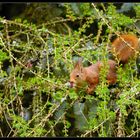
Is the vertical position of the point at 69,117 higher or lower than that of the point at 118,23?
lower

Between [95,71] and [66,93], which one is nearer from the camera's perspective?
[66,93]

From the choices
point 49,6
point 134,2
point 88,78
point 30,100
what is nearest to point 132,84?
point 88,78

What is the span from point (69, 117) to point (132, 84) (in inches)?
21.7

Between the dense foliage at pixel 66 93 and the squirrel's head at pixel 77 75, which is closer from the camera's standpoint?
the dense foliage at pixel 66 93

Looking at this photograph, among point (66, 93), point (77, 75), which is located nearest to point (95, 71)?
point (77, 75)

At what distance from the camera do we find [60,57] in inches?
117

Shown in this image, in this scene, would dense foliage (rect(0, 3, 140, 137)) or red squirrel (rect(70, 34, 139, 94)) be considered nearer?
dense foliage (rect(0, 3, 140, 137))

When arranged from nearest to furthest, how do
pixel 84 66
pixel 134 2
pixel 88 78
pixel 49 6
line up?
1. pixel 88 78
2. pixel 84 66
3. pixel 134 2
4. pixel 49 6

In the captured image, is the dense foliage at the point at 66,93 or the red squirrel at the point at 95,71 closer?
the dense foliage at the point at 66,93

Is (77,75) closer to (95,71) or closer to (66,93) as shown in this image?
(95,71)

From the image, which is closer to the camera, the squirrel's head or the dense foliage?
the dense foliage

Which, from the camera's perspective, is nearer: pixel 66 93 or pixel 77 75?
pixel 66 93

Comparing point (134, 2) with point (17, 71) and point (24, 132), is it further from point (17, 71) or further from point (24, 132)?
point (24, 132)

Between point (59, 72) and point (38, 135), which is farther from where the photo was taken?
point (59, 72)
